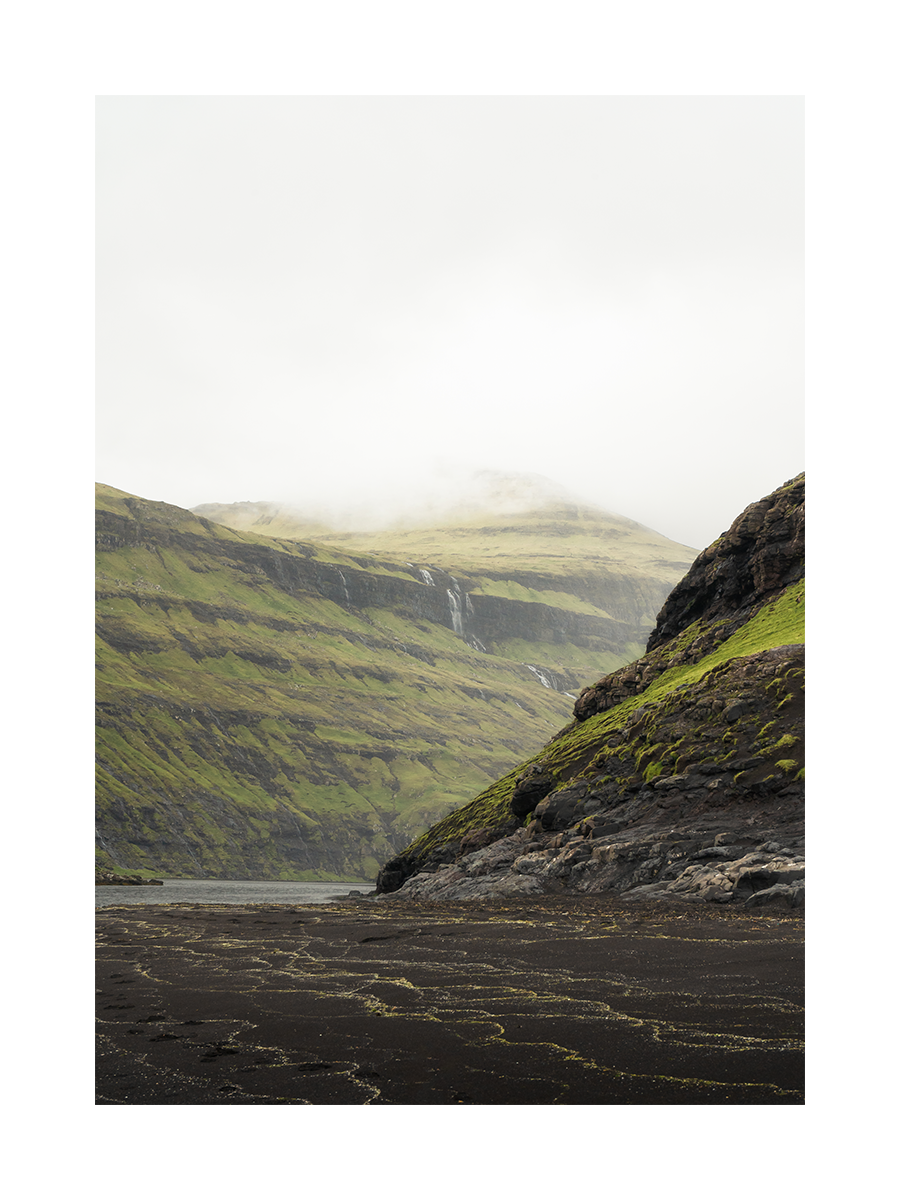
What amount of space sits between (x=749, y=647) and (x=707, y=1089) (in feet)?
193

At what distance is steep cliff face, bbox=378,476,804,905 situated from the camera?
157 ft

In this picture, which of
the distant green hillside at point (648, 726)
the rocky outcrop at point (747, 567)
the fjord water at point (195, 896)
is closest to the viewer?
the distant green hillside at point (648, 726)

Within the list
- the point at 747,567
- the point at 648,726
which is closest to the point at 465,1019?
the point at 648,726

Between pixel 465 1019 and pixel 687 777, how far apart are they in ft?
131

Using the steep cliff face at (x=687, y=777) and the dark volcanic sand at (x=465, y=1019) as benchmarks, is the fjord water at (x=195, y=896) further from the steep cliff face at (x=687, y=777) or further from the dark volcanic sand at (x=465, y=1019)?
the dark volcanic sand at (x=465, y=1019)

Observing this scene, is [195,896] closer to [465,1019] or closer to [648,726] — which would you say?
[648,726]

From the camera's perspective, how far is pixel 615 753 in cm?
6384

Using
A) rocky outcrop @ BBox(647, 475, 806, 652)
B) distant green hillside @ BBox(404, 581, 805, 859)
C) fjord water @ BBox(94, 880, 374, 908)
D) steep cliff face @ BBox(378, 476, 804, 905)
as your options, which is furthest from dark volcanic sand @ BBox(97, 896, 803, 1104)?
rocky outcrop @ BBox(647, 475, 806, 652)

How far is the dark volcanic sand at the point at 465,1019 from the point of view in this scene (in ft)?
42.3

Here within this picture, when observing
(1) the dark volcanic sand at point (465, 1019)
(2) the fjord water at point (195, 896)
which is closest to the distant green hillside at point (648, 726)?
(2) the fjord water at point (195, 896)

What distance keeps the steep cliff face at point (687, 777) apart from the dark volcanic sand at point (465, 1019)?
15.0 m

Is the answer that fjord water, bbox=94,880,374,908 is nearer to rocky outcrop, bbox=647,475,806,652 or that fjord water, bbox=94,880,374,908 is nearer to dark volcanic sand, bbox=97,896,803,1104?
dark volcanic sand, bbox=97,896,803,1104
